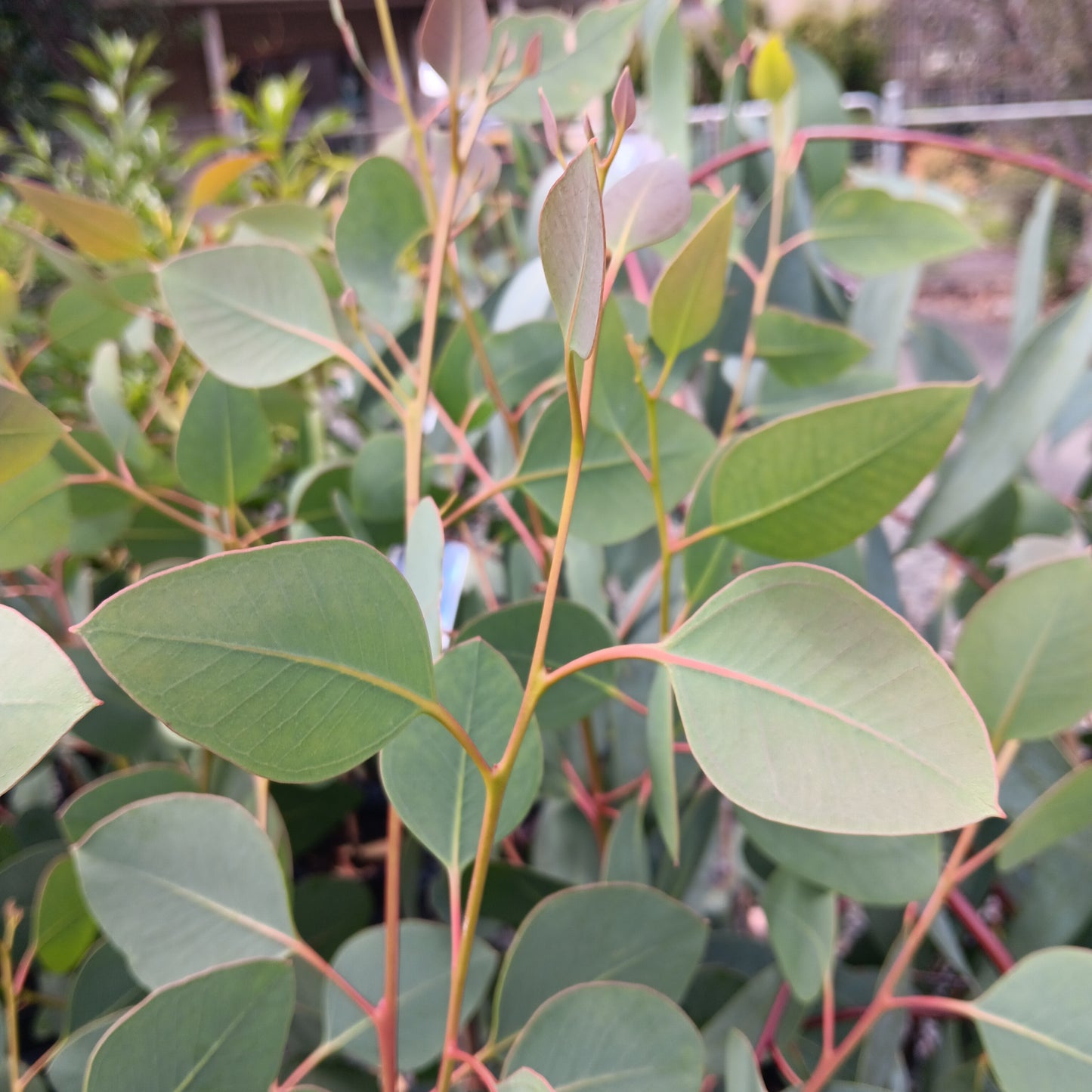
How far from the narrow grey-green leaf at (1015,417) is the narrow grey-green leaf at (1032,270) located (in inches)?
3.2

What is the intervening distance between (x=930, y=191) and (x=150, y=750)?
22.2 inches

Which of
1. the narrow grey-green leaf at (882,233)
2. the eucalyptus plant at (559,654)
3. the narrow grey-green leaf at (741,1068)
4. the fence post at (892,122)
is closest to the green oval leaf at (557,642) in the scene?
the eucalyptus plant at (559,654)

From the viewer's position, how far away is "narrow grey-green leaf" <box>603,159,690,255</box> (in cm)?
21

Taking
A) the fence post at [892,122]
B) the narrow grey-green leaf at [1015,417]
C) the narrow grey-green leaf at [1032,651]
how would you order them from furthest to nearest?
1. the fence post at [892,122]
2. the narrow grey-green leaf at [1015,417]
3. the narrow grey-green leaf at [1032,651]

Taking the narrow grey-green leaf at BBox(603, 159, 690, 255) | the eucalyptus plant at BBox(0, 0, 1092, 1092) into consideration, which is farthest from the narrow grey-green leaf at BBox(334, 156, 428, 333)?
the narrow grey-green leaf at BBox(603, 159, 690, 255)

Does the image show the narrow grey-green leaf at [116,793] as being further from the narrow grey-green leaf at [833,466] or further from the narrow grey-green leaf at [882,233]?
the narrow grey-green leaf at [882,233]

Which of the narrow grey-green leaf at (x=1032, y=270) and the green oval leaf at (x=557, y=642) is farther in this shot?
the narrow grey-green leaf at (x=1032, y=270)

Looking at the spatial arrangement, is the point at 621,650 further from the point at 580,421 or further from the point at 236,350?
the point at 236,350

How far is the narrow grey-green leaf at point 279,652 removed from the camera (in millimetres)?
149

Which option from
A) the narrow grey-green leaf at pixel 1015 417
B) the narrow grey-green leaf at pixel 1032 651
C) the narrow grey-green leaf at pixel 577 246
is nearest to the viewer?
the narrow grey-green leaf at pixel 577 246

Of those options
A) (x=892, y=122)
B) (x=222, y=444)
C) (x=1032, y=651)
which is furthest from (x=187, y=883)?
(x=892, y=122)

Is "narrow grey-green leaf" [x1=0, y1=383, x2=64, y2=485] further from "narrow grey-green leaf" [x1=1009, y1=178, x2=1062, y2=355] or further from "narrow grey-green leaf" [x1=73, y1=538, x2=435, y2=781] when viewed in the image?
"narrow grey-green leaf" [x1=1009, y1=178, x2=1062, y2=355]

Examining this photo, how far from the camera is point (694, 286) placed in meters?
0.24

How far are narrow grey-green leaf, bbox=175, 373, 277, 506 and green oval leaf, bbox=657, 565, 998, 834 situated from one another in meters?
0.22
